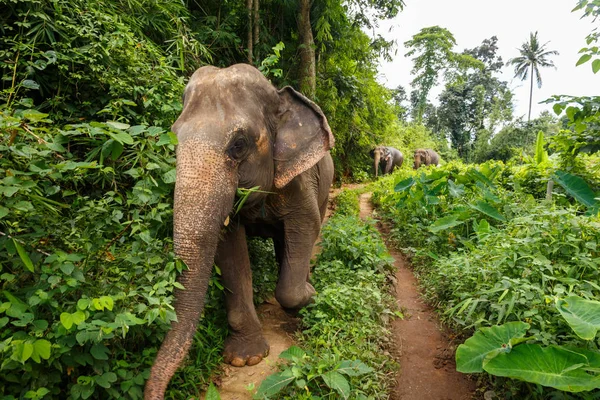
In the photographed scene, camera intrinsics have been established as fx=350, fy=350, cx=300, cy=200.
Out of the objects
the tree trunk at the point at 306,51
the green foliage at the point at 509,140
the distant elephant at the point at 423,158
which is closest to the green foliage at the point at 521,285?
the tree trunk at the point at 306,51

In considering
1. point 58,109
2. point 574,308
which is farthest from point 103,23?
point 574,308

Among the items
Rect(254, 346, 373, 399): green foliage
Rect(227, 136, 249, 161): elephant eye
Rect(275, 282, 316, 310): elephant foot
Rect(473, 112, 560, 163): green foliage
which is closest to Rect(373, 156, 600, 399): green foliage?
Rect(254, 346, 373, 399): green foliage

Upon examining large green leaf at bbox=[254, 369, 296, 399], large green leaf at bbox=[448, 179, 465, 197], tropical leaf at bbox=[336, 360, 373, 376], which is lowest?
large green leaf at bbox=[254, 369, 296, 399]

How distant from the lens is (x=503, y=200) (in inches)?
194

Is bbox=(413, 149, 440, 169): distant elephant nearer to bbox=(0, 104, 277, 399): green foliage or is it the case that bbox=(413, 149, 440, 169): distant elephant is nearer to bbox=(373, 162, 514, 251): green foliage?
bbox=(373, 162, 514, 251): green foliage

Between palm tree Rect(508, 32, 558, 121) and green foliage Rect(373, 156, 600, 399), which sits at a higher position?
palm tree Rect(508, 32, 558, 121)

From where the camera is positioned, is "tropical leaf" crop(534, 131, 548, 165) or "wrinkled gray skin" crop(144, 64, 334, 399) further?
"tropical leaf" crop(534, 131, 548, 165)

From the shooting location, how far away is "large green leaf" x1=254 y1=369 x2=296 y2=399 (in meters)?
2.14

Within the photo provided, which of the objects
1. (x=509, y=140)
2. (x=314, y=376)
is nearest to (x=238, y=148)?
(x=314, y=376)

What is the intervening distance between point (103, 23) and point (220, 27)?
2.63m

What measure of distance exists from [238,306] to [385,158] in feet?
46.5

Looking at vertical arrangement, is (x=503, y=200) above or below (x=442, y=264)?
above

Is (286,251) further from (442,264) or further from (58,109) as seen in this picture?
(58,109)

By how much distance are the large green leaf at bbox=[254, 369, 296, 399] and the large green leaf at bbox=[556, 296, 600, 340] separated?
1.65 metres
